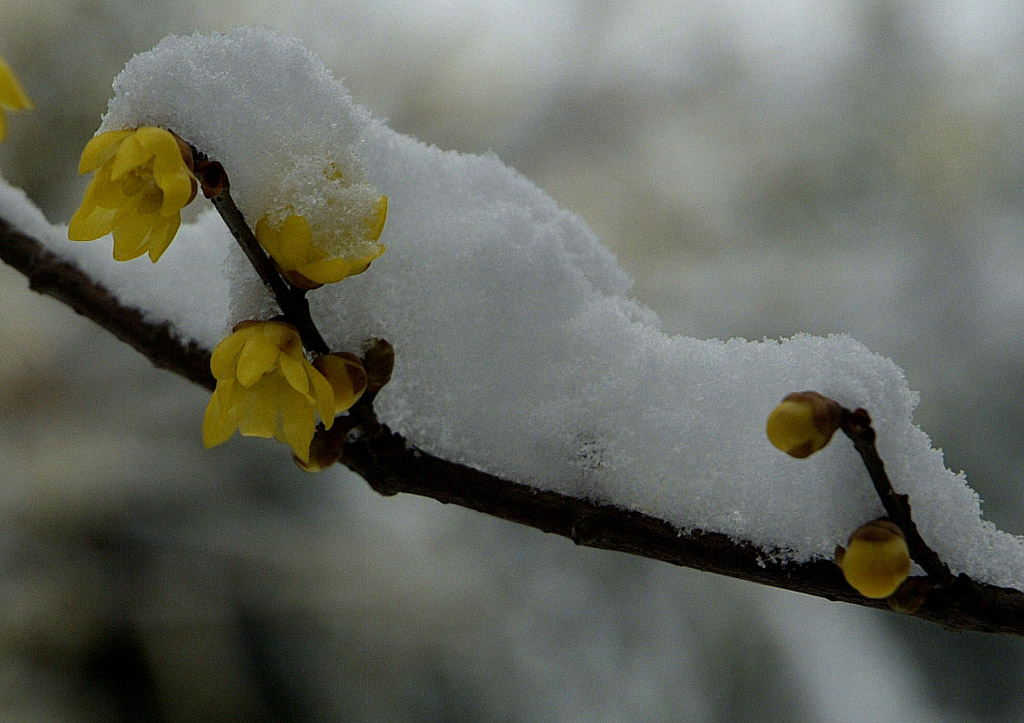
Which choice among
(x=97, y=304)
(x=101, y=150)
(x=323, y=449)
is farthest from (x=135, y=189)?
(x=97, y=304)

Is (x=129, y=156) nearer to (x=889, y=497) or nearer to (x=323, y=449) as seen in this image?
(x=323, y=449)

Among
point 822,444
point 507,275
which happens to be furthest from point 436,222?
point 822,444

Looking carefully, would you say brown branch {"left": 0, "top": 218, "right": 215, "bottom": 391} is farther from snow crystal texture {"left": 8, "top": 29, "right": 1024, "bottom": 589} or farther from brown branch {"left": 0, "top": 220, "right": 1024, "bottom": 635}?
brown branch {"left": 0, "top": 220, "right": 1024, "bottom": 635}

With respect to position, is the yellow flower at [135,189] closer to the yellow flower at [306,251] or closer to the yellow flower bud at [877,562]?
the yellow flower at [306,251]

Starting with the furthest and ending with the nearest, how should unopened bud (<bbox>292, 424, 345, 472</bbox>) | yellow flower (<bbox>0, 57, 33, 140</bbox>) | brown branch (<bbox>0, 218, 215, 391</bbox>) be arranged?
brown branch (<bbox>0, 218, 215, 391</bbox>) < unopened bud (<bbox>292, 424, 345, 472</bbox>) < yellow flower (<bbox>0, 57, 33, 140</bbox>)

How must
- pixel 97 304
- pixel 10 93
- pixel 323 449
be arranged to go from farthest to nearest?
pixel 97 304 < pixel 323 449 < pixel 10 93

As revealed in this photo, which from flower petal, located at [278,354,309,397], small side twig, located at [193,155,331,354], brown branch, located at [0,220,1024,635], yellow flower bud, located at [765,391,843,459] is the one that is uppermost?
small side twig, located at [193,155,331,354]

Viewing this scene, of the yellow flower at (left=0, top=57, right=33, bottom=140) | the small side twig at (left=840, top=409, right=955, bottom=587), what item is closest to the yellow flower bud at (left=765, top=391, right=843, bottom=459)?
the small side twig at (left=840, top=409, right=955, bottom=587)

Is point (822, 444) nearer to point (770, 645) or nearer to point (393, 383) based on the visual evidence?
point (393, 383)
